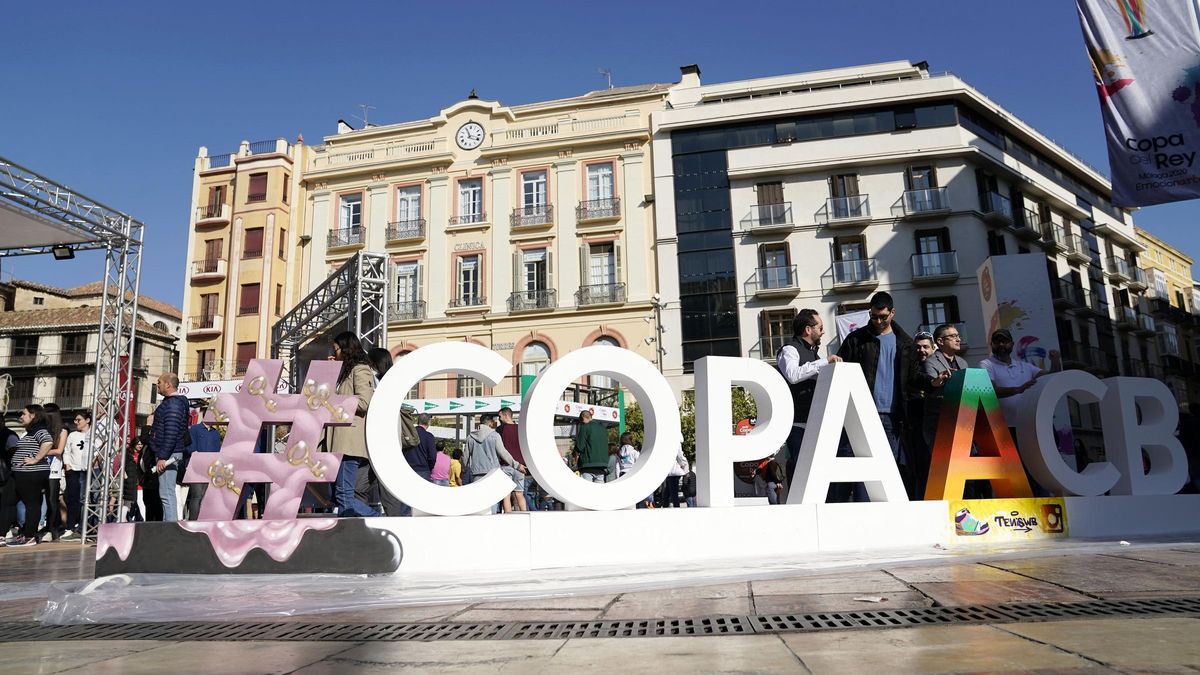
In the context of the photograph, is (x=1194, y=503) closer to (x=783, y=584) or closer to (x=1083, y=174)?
(x=783, y=584)

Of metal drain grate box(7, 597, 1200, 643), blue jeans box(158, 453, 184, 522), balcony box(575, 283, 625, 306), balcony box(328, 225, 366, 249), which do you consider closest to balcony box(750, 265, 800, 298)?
balcony box(575, 283, 625, 306)

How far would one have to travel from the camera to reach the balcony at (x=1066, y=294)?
30859 millimetres

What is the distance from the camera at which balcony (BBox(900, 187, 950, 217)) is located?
27688mm

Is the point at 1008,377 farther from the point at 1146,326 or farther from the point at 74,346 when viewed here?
the point at 74,346

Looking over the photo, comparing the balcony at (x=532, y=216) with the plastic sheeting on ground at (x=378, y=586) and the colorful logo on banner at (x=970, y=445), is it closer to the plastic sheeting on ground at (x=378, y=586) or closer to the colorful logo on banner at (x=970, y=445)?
the colorful logo on banner at (x=970, y=445)

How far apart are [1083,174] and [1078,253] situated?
4.77 metres

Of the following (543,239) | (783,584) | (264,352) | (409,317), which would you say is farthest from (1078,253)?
(783,584)

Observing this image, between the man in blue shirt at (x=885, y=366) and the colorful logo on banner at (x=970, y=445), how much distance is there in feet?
1.04

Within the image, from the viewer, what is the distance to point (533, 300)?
92.8 ft

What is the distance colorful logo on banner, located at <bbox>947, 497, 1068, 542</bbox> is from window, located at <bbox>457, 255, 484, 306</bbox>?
79.5ft

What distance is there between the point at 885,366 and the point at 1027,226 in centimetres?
2807

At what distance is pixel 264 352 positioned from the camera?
2981cm

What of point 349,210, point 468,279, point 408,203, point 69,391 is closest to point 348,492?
point 468,279

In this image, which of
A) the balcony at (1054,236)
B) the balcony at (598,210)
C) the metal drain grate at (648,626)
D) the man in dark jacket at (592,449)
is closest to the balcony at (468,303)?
the balcony at (598,210)
